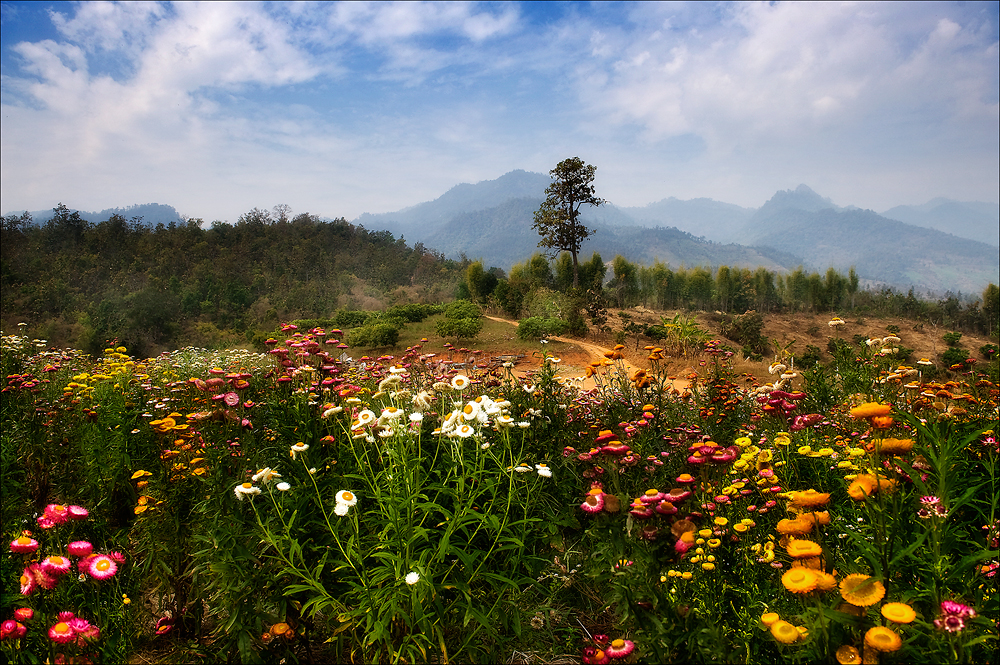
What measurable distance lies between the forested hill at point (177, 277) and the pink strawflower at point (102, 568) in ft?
62.6

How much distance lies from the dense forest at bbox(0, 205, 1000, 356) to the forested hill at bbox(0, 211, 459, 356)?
0.08 m

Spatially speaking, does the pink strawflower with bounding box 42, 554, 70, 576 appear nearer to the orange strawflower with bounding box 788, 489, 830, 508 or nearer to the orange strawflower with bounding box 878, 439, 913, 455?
the orange strawflower with bounding box 788, 489, 830, 508

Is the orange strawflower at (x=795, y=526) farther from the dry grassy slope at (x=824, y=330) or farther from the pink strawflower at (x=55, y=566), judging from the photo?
the dry grassy slope at (x=824, y=330)

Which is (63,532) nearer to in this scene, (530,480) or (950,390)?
(530,480)

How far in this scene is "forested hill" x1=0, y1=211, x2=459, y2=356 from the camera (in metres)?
19.7

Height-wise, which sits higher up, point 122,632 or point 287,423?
point 287,423

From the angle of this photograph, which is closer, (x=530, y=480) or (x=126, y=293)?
(x=530, y=480)

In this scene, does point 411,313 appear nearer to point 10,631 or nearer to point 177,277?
point 177,277

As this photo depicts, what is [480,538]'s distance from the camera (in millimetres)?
2221

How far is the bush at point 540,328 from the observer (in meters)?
15.8

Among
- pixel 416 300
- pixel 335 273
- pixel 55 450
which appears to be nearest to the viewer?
pixel 55 450

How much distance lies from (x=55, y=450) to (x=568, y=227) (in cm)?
2109

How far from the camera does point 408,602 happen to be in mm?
1955

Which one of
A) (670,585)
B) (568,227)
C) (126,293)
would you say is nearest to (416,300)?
(568,227)
